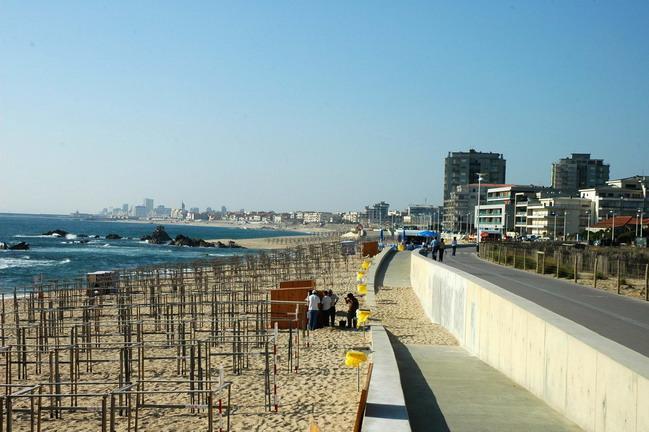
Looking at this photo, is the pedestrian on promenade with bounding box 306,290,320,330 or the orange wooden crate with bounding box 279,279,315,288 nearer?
the pedestrian on promenade with bounding box 306,290,320,330

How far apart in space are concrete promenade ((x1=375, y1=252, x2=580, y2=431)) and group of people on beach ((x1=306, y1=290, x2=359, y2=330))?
15.8 feet

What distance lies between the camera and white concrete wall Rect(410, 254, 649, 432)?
703 cm

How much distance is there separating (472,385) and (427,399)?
1.34 m

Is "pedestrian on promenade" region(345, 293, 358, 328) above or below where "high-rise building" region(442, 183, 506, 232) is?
below

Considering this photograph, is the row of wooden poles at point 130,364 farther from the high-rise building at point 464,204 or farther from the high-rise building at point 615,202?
the high-rise building at point 464,204

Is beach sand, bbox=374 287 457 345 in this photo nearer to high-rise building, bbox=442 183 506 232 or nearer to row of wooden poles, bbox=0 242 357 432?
row of wooden poles, bbox=0 242 357 432

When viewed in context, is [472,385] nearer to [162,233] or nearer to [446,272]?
[446,272]

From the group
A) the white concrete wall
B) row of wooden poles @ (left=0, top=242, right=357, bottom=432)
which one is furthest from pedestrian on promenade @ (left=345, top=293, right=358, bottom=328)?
the white concrete wall

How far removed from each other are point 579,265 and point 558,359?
86.5 ft

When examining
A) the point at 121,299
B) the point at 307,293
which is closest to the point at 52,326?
the point at 121,299

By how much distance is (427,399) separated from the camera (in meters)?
10.1

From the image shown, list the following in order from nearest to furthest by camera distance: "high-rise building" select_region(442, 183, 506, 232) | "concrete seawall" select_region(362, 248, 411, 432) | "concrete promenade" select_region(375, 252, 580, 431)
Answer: "concrete seawall" select_region(362, 248, 411, 432), "concrete promenade" select_region(375, 252, 580, 431), "high-rise building" select_region(442, 183, 506, 232)

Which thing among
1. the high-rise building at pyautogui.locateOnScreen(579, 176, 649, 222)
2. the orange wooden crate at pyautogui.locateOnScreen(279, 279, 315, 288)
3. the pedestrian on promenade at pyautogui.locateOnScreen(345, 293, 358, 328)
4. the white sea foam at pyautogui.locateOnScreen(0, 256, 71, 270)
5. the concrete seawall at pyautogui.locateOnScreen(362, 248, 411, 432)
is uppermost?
the high-rise building at pyautogui.locateOnScreen(579, 176, 649, 222)

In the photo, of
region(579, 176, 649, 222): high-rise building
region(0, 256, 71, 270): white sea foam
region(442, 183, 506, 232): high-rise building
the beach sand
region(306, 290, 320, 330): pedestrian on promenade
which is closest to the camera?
the beach sand
